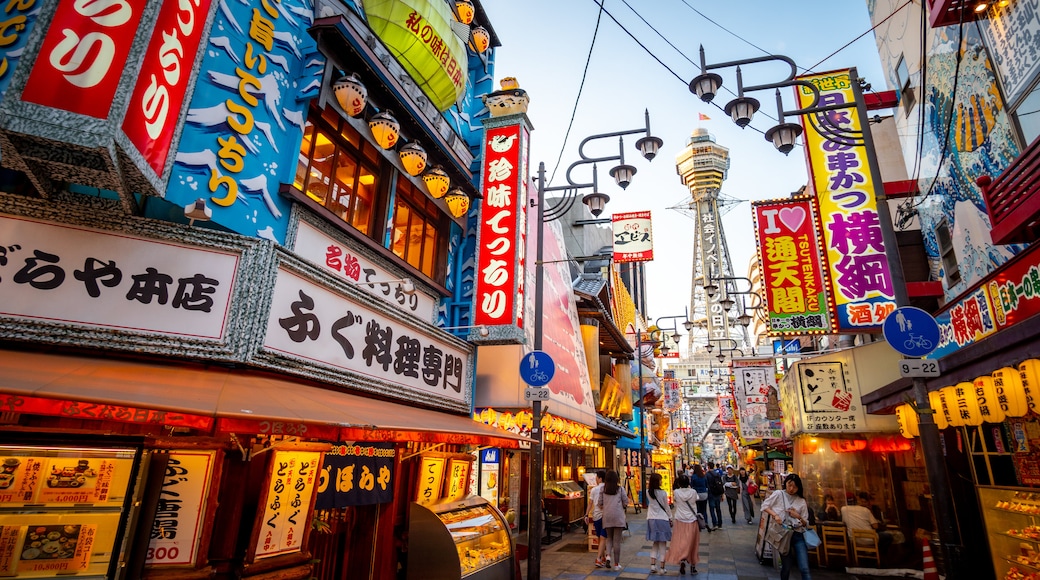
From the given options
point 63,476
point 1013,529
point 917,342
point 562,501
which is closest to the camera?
point 63,476

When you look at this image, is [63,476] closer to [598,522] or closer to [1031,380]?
[1031,380]

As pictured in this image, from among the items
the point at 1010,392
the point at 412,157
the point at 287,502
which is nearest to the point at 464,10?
the point at 412,157

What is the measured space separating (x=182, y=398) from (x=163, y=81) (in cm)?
318

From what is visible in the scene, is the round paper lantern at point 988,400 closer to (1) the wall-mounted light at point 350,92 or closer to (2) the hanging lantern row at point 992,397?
(2) the hanging lantern row at point 992,397

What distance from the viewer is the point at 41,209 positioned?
16.2ft

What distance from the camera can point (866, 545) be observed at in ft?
39.0

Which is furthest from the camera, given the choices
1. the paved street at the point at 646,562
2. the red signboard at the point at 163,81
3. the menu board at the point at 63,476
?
the paved street at the point at 646,562

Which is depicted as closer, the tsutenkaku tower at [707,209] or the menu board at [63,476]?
the menu board at [63,476]

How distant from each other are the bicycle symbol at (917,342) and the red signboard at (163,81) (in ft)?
32.3

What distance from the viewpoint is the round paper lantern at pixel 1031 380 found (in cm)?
620

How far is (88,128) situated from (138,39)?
3.46 feet

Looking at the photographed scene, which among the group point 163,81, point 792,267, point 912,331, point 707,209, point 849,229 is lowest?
point 912,331

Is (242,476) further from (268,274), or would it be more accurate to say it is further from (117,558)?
(268,274)

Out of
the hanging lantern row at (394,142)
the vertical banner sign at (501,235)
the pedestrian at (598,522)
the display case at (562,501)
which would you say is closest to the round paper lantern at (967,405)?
the pedestrian at (598,522)
